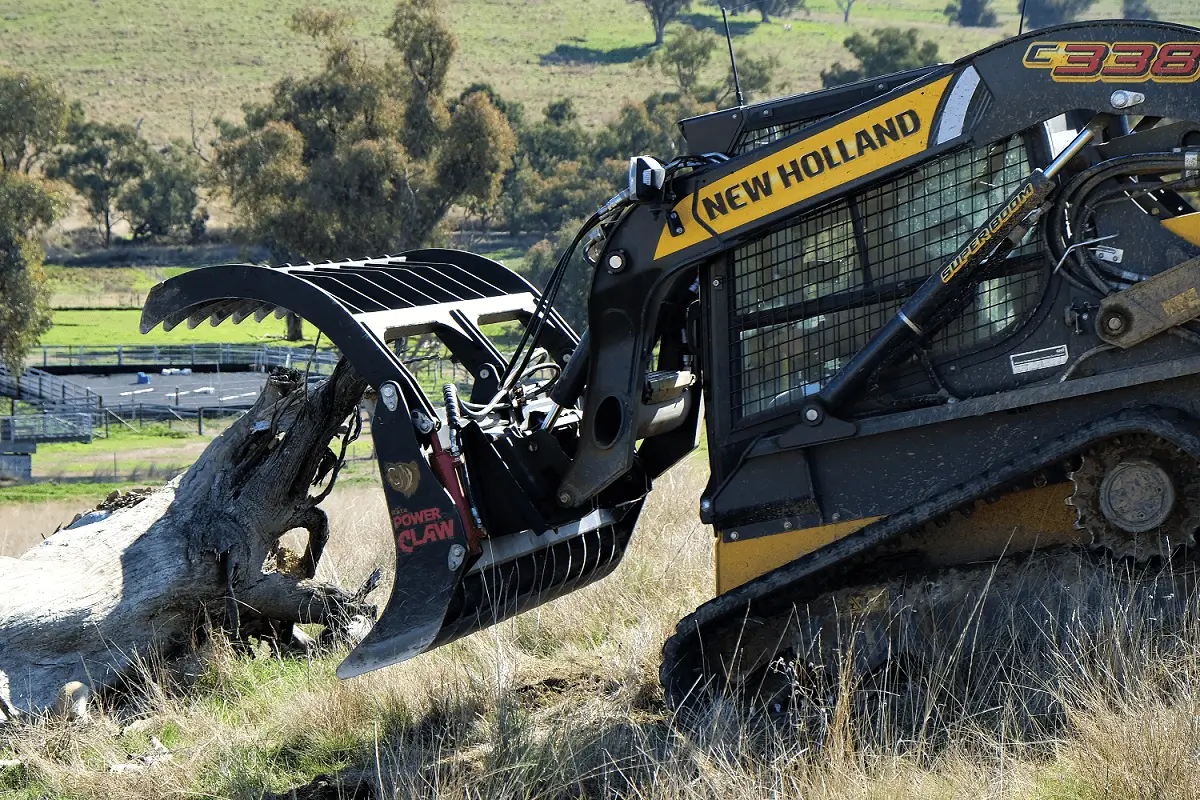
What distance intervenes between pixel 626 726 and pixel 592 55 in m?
103

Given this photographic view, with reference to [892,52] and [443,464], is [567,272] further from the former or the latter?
[443,464]

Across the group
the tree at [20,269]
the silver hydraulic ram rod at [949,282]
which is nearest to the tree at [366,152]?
the tree at [20,269]

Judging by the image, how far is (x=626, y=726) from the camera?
17.2 ft

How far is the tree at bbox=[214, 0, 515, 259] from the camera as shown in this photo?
32.1 metres

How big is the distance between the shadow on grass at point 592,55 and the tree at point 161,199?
135ft

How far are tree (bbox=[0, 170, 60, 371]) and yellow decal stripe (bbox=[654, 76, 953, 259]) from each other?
31.3 metres

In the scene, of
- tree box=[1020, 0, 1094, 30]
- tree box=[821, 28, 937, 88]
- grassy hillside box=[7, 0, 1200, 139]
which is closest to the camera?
tree box=[821, 28, 937, 88]

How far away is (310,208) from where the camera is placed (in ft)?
105

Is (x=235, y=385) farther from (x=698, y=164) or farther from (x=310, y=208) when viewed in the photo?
(x=698, y=164)

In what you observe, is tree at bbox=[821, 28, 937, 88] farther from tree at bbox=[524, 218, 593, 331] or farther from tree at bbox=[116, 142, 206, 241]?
tree at bbox=[116, 142, 206, 241]

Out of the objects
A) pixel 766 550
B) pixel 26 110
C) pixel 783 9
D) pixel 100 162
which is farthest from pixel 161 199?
pixel 766 550

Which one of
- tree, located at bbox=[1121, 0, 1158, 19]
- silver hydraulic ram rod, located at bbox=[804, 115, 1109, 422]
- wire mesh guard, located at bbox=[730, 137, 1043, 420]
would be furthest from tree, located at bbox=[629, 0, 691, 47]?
silver hydraulic ram rod, located at bbox=[804, 115, 1109, 422]

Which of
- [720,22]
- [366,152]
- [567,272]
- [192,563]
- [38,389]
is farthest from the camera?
[720,22]

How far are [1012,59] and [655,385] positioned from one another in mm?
1965
